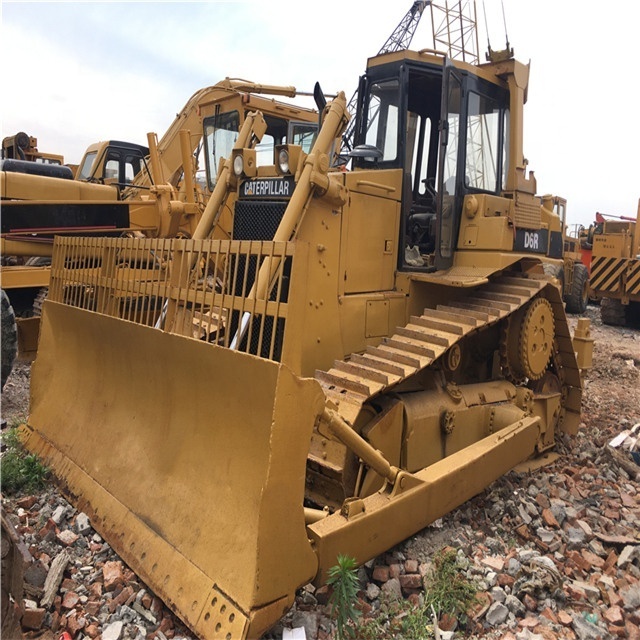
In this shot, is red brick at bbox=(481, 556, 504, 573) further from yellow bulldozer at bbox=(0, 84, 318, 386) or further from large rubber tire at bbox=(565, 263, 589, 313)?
large rubber tire at bbox=(565, 263, 589, 313)

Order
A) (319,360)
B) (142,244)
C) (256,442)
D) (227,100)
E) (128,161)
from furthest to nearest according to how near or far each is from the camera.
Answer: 1. (128,161)
2. (227,100)
3. (319,360)
4. (142,244)
5. (256,442)

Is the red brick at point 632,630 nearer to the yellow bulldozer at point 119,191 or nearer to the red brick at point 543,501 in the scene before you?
the red brick at point 543,501

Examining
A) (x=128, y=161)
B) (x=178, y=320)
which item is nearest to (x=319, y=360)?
(x=178, y=320)

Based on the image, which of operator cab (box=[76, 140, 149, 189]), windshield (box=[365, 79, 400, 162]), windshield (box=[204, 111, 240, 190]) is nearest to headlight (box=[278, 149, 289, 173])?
windshield (box=[365, 79, 400, 162])

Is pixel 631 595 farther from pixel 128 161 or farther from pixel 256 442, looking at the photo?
pixel 128 161

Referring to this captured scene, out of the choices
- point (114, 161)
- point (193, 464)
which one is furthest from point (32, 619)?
point (114, 161)

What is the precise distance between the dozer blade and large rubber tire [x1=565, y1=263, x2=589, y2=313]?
49.1ft

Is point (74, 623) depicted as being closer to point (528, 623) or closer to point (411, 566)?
point (411, 566)

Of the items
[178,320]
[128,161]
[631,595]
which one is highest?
[128,161]

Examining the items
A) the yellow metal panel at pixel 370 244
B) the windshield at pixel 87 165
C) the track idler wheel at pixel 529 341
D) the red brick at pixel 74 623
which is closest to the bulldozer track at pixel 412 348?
the track idler wheel at pixel 529 341

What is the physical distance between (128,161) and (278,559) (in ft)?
35.2

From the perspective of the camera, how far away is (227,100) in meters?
9.10

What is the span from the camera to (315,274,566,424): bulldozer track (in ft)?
10.9

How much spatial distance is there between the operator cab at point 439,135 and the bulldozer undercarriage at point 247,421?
639 millimetres
